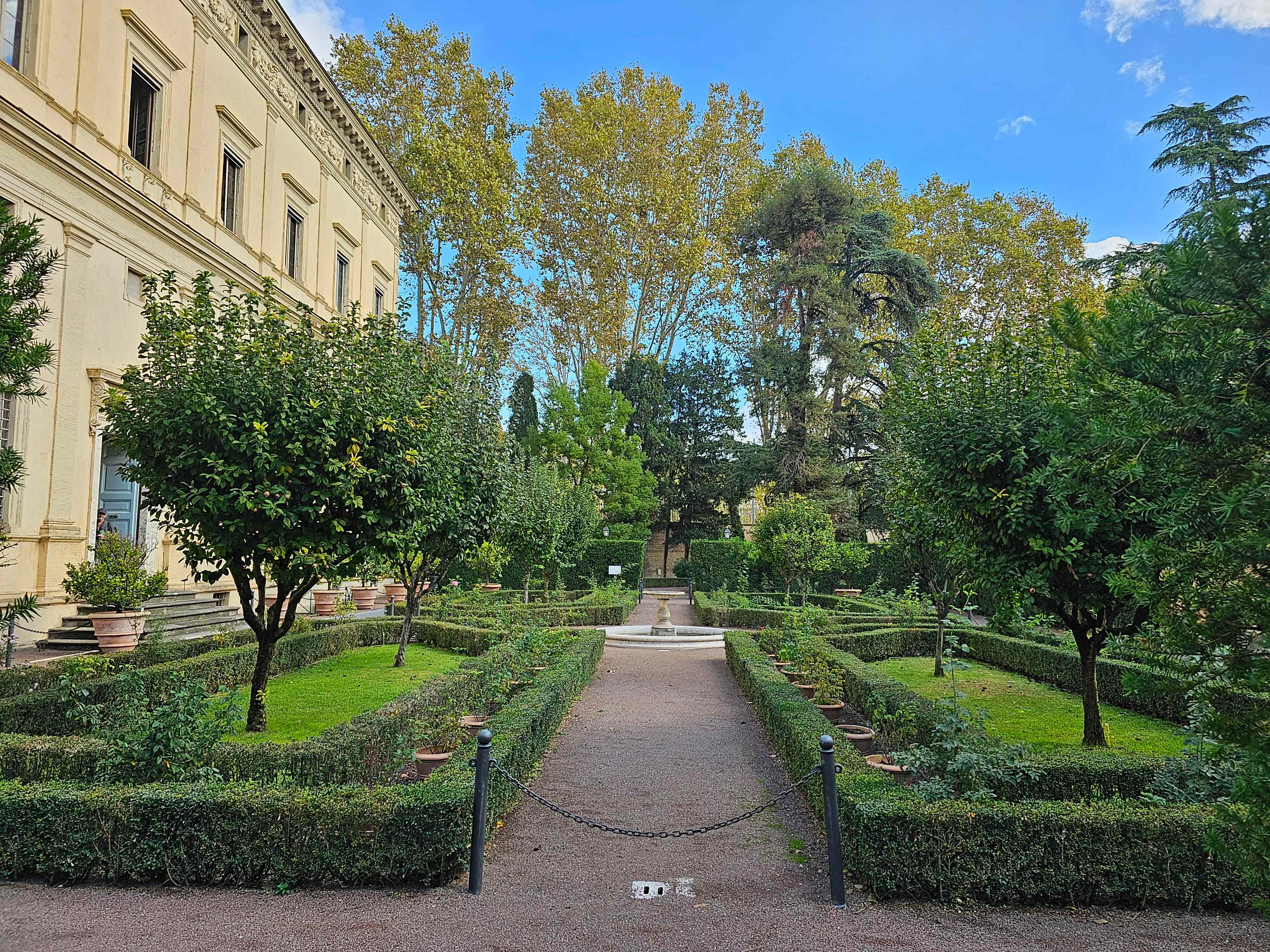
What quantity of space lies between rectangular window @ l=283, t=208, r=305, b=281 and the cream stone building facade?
0.04m

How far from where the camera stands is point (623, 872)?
16.2 feet

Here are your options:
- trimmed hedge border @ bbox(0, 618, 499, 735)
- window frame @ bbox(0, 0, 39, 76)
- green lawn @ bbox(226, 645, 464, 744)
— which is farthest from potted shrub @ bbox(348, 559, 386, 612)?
window frame @ bbox(0, 0, 39, 76)

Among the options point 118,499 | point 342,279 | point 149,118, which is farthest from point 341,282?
point 118,499

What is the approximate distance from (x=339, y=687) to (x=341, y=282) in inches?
710

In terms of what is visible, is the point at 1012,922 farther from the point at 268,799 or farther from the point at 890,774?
the point at 268,799

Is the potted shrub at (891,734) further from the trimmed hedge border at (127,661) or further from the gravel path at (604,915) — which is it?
the trimmed hedge border at (127,661)

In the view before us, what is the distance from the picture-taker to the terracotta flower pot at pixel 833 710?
31.4ft

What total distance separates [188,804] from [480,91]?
29.6m

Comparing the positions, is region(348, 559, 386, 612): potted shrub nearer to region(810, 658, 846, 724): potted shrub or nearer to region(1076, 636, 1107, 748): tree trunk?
region(810, 658, 846, 724): potted shrub

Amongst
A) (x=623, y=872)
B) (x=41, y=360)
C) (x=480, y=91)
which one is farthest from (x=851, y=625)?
(x=480, y=91)

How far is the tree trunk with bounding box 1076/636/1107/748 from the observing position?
7.12 m

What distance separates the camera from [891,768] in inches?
259

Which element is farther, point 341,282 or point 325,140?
point 341,282

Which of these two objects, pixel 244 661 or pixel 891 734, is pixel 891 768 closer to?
pixel 891 734
